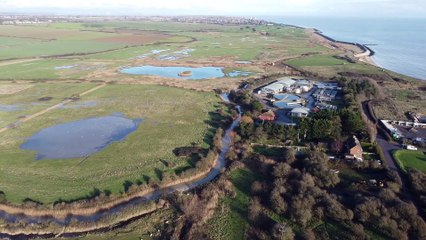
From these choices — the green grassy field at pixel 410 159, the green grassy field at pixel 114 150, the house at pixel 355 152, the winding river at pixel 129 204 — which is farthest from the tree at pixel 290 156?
the green grassy field at pixel 410 159

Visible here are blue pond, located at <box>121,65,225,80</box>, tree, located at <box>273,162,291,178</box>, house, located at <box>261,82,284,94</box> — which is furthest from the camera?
blue pond, located at <box>121,65,225,80</box>

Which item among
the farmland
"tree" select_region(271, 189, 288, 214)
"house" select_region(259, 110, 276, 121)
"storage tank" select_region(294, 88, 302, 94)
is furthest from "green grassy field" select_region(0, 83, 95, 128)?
"storage tank" select_region(294, 88, 302, 94)

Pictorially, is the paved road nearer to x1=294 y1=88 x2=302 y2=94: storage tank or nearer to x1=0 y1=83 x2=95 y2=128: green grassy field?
x1=294 y1=88 x2=302 y2=94: storage tank

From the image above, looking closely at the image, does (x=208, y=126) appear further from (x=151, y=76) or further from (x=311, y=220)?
(x=151, y=76)

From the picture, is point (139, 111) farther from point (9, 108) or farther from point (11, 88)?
point (11, 88)

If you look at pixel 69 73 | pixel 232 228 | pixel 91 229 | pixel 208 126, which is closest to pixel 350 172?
pixel 232 228

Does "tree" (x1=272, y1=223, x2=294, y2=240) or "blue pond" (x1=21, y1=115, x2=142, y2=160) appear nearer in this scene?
"tree" (x1=272, y1=223, x2=294, y2=240)
